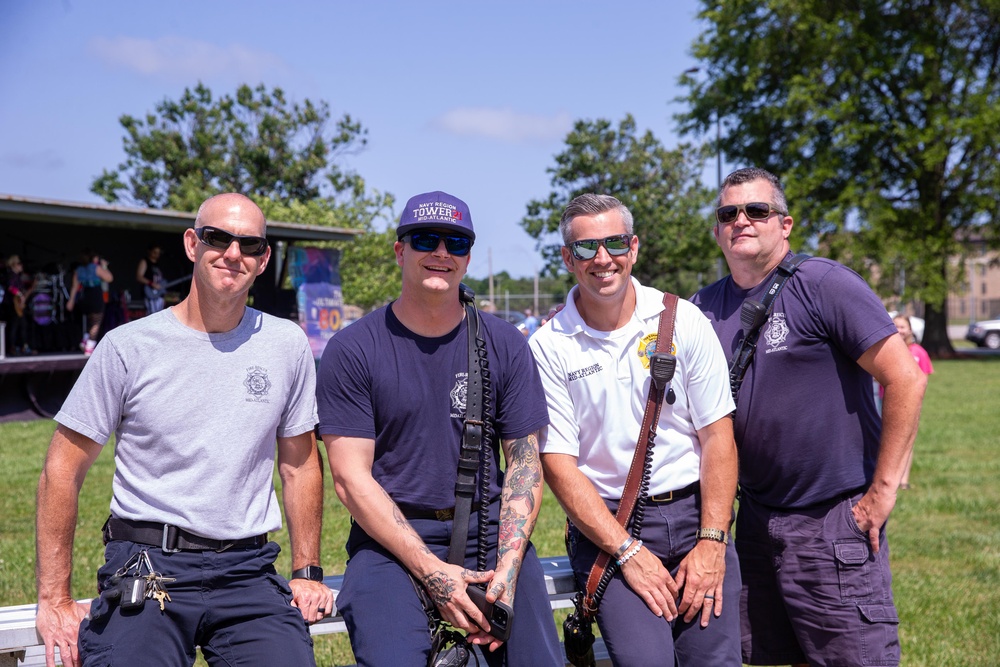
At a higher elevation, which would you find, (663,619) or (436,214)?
(436,214)

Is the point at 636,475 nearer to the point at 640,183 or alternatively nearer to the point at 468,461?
the point at 468,461

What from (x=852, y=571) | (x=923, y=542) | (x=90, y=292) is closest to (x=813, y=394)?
(x=852, y=571)

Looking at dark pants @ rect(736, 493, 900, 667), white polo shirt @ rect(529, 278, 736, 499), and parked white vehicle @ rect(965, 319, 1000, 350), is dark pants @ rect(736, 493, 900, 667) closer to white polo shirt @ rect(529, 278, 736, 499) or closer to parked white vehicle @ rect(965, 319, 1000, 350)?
white polo shirt @ rect(529, 278, 736, 499)

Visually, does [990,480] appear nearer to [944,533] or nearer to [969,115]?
[944,533]

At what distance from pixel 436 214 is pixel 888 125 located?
33.5 meters

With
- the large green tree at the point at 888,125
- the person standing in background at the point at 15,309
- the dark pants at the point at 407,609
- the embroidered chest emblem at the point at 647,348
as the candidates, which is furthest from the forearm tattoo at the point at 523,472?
the large green tree at the point at 888,125

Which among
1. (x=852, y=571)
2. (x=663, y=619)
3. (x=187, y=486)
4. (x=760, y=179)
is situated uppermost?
(x=760, y=179)

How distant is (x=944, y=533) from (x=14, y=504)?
28.0 ft

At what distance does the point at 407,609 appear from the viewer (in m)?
3.13

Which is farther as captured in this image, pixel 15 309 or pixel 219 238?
pixel 15 309

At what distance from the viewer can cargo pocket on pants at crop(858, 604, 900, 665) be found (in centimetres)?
350

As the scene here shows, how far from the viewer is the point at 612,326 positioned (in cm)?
358

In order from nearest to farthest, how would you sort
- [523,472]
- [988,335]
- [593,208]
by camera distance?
[523,472] < [593,208] < [988,335]

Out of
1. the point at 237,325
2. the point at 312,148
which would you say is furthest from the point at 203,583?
the point at 312,148
